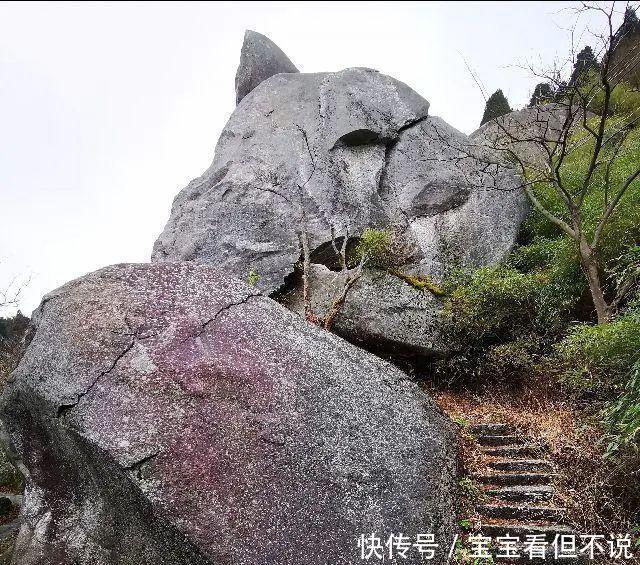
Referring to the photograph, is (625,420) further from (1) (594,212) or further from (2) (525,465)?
(1) (594,212)

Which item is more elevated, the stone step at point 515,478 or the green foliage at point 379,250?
the green foliage at point 379,250

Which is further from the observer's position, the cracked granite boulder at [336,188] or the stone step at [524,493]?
the cracked granite boulder at [336,188]

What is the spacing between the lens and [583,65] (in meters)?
8.12

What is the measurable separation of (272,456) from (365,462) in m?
1.01

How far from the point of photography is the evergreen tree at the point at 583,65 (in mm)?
7875

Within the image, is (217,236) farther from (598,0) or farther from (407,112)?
(598,0)

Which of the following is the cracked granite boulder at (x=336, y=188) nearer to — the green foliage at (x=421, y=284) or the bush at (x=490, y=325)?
the green foliage at (x=421, y=284)

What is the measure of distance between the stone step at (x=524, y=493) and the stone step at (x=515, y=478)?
9 cm

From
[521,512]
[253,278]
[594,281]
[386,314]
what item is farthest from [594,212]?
[253,278]

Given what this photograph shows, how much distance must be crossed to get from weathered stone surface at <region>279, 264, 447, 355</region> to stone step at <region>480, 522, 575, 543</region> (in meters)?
3.70

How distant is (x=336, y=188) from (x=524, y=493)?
7.91 m

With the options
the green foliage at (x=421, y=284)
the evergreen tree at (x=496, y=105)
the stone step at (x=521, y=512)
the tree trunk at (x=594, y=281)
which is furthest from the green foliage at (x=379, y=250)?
the evergreen tree at (x=496, y=105)

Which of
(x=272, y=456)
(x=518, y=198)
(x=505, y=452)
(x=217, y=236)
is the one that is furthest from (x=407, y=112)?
(x=272, y=456)

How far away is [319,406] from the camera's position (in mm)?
5328
